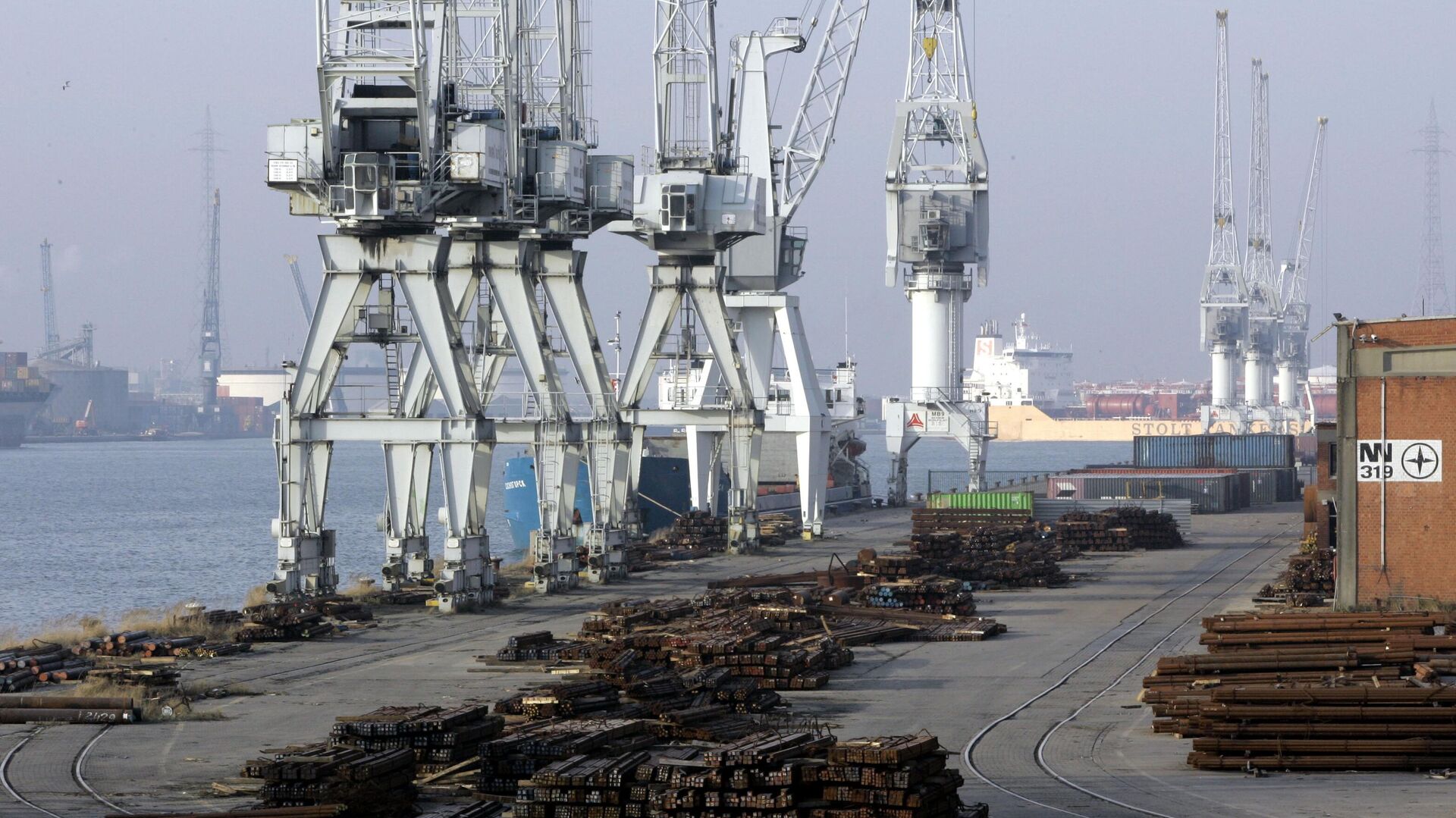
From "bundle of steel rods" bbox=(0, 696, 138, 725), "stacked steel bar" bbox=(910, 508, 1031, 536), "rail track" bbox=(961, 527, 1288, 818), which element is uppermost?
"stacked steel bar" bbox=(910, 508, 1031, 536)

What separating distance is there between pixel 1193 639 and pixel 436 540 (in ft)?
190

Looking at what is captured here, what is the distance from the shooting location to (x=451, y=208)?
125ft

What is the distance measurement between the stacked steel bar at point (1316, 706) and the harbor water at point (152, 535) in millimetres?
35665

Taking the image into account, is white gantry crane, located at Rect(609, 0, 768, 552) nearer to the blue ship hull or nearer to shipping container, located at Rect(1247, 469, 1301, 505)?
the blue ship hull

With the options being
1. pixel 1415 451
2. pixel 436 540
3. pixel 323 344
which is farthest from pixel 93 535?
pixel 1415 451

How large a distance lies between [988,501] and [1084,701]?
127 ft

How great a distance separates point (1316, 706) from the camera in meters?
19.3

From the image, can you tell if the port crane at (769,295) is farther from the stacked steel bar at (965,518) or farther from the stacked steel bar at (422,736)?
the stacked steel bar at (422,736)

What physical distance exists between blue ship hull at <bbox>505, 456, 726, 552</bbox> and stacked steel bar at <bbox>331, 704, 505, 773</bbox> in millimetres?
50352

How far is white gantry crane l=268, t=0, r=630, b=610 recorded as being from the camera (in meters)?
35.1

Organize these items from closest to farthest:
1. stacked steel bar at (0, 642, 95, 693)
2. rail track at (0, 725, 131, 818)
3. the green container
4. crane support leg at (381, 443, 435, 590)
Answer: rail track at (0, 725, 131, 818), stacked steel bar at (0, 642, 95, 693), crane support leg at (381, 443, 435, 590), the green container

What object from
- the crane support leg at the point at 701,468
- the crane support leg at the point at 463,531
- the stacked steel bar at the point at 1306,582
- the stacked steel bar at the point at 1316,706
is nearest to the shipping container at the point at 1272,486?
the crane support leg at the point at 701,468

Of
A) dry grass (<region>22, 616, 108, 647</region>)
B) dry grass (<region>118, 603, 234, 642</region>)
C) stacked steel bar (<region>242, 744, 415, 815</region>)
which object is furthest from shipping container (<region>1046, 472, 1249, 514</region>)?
stacked steel bar (<region>242, 744, 415, 815</region>)

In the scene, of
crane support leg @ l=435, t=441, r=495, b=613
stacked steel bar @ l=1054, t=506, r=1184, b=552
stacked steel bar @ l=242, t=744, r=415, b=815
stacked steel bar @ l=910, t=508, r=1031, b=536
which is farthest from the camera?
stacked steel bar @ l=910, t=508, r=1031, b=536
